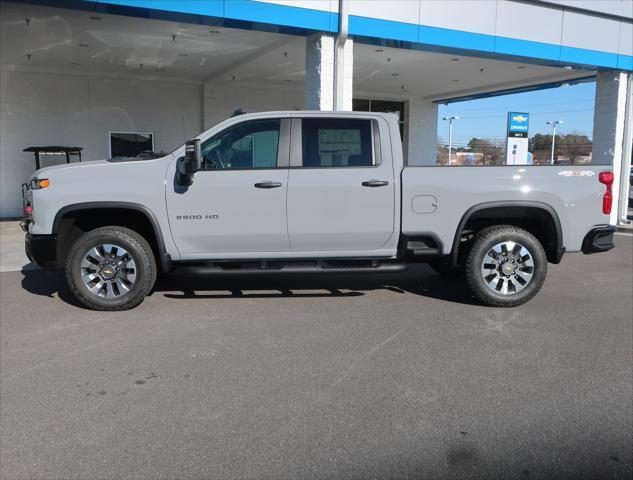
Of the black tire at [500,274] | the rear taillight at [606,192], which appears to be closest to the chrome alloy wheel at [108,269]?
the black tire at [500,274]

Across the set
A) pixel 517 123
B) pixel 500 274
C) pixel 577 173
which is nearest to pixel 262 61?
pixel 517 123

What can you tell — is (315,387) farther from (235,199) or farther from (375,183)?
(375,183)

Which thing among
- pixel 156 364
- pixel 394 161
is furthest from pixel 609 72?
pixel 156 364

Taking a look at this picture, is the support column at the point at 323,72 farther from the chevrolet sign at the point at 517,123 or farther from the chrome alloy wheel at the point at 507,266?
the chevrolet sign at the point at 517,123

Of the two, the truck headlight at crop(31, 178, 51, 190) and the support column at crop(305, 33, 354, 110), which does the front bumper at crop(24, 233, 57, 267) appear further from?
the support column at crop(305, 33, 354, 110)

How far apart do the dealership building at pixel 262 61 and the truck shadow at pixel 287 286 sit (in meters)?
4.04

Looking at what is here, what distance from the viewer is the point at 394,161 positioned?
6207mm

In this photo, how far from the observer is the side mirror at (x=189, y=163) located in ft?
18.7

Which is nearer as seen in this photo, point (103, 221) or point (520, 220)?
point (103, 221)

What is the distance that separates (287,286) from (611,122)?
36.1ft

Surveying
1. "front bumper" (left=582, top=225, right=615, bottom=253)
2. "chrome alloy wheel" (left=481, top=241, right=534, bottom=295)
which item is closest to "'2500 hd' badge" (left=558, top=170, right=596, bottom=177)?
"front bumper" (left=582, top=225, right=615, bottom=253)

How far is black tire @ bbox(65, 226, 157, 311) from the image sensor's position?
5.98m

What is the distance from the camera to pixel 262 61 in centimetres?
1480

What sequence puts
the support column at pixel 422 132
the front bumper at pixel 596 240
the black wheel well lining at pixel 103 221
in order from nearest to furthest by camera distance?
the black wheel well lining at pixel 103 221
the front bumper at pixel 596 240
the support column at pixel 422 132
